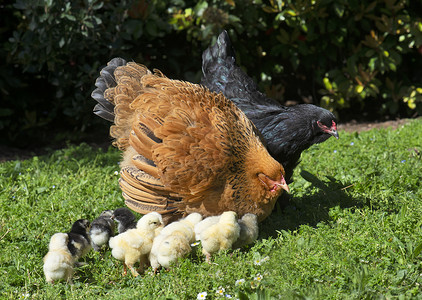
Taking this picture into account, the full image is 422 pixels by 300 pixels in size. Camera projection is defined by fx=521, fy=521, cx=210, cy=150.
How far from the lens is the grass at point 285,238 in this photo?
3237 mm

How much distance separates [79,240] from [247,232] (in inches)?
49.6

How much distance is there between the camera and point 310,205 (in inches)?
177

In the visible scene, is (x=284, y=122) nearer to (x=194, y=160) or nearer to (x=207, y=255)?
(x=194, y=160)

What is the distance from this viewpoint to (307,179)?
192 inches

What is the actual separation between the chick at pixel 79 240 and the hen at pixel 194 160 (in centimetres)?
41

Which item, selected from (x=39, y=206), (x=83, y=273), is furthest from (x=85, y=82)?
(x=83, y=273)

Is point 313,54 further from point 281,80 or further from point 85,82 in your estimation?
point 85,82

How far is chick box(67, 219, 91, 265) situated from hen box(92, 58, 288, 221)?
407mm

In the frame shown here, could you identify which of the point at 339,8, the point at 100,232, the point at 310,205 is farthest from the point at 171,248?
the point at 339,8

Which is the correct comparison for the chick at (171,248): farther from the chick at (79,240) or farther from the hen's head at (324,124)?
the hen's head at (324,124)

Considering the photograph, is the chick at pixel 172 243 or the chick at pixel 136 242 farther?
the chick at pixel 136 242

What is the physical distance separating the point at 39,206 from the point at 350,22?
4958mm

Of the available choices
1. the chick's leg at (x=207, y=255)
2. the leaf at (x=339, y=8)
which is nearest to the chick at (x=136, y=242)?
the chick's leg at (x=207, y=255)

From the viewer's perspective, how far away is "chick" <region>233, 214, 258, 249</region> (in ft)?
12.2
